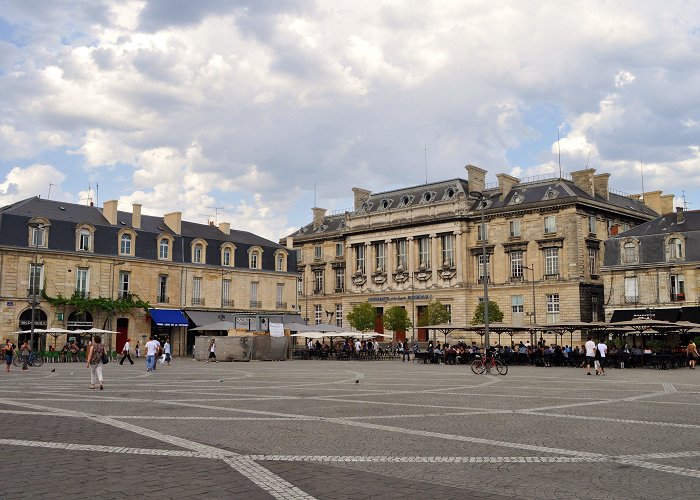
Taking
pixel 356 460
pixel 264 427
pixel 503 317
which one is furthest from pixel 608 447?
pixel 503 317

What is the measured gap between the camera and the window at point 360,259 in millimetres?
81188

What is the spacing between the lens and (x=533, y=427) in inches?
490

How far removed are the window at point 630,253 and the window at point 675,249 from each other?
2.47 m

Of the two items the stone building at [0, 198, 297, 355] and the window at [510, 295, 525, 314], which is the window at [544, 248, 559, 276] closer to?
the window at [510, 295, 525, 314]

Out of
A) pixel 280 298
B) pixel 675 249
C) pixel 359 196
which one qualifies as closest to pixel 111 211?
pixel 280 298

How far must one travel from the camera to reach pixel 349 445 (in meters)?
10.5

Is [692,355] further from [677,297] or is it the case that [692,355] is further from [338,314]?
[338,314]

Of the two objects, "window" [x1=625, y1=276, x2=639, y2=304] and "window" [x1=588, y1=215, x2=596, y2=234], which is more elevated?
"window" [x1=588, y1=215, x2=596, y2=234]

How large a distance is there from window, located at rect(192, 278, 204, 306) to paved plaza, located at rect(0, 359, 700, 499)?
133 ft

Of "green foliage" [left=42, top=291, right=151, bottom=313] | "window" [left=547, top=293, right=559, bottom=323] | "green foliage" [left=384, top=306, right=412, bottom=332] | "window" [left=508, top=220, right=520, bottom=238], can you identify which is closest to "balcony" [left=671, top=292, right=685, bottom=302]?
"window" [left=547, top=293, right=559, bottom=323]

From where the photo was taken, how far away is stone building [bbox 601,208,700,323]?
52.0 metres

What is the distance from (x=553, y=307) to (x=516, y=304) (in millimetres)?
3863

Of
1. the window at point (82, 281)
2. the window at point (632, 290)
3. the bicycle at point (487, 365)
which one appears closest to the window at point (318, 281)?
the window at point (82, 281)

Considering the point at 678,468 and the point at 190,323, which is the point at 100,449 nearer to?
the point at 678,468
